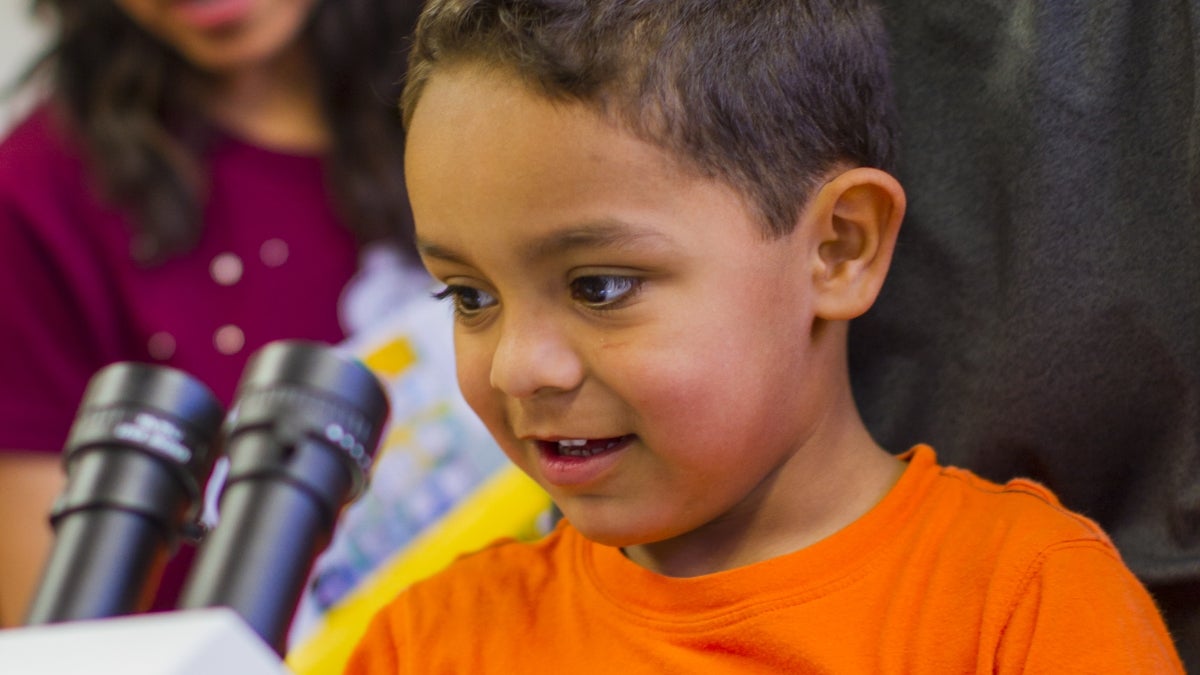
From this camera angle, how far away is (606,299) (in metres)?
0.66

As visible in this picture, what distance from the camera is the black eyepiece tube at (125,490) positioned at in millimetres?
663

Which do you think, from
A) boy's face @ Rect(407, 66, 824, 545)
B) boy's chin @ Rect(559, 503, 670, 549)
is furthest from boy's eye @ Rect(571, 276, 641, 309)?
boy's chin @ Rect(559, 503, 670, 549)

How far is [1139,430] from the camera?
767 millimetres

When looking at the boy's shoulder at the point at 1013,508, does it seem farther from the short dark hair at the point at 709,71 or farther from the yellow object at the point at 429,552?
the yellow object at the point at 429,552

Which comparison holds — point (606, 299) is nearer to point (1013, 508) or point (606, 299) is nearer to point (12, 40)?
point (1013, 508)

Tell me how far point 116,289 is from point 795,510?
96 centimetres

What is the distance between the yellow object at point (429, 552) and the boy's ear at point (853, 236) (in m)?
0.42

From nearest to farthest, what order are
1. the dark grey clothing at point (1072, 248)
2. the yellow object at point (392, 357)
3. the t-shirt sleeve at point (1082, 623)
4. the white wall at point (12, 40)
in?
the t-shirt sleeve at point (1082, 623), the dark grey clothing at point (1072, 248), the yellow object at point (392, 357), the white wall at point (12, 40)

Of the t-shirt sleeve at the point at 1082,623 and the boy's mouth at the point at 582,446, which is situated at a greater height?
the boy's mouth at the point at 582,446

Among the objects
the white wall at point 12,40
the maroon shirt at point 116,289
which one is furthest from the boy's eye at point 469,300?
the white wall at point 12,40

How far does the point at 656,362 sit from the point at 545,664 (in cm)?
20

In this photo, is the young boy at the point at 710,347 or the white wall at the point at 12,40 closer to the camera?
the young boy at the point at 710,347

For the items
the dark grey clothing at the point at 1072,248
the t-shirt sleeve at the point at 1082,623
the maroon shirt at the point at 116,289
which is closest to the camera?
the t-shirt sleeve at the point at 1082,623

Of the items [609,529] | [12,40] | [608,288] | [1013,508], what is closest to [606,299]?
[608,288]
